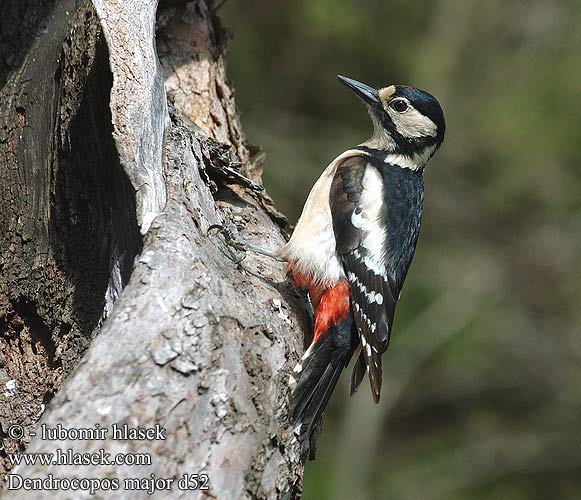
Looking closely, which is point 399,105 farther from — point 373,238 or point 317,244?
point 317,244

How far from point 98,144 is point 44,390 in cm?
96

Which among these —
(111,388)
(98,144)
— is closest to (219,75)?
(98,144)

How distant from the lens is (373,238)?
12.3ft

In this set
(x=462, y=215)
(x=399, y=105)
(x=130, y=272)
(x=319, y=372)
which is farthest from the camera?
(x=462, y=215)

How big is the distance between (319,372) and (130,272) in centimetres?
78

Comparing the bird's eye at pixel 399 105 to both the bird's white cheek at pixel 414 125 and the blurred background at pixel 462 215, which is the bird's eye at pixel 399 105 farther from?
the blurred background at pixel 462 215

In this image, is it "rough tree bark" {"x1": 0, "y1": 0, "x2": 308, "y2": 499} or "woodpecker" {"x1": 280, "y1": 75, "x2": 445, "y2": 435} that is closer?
"rough tree bark" {"x1": 0, "y1": 0, "x2": 308, "y2": 499}

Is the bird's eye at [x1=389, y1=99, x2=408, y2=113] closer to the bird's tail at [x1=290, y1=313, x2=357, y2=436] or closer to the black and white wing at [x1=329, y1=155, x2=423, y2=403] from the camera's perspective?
the black and white wing at [x1=329, y1=155, x2=423, y2=403]

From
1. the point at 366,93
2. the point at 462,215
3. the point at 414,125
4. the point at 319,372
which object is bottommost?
the point at 462,215

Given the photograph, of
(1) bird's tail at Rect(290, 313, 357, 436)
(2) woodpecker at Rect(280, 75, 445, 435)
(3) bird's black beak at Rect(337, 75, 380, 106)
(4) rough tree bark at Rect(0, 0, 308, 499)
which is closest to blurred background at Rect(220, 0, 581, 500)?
(3) bird's black beak at Rect(337, 75, 380, 106)

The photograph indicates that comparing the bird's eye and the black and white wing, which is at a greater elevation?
the bird's eye

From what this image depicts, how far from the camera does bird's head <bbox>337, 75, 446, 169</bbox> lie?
14.1 feet

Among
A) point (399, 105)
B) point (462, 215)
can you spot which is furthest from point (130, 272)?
point (462, 215)

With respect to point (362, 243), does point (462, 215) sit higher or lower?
lower
